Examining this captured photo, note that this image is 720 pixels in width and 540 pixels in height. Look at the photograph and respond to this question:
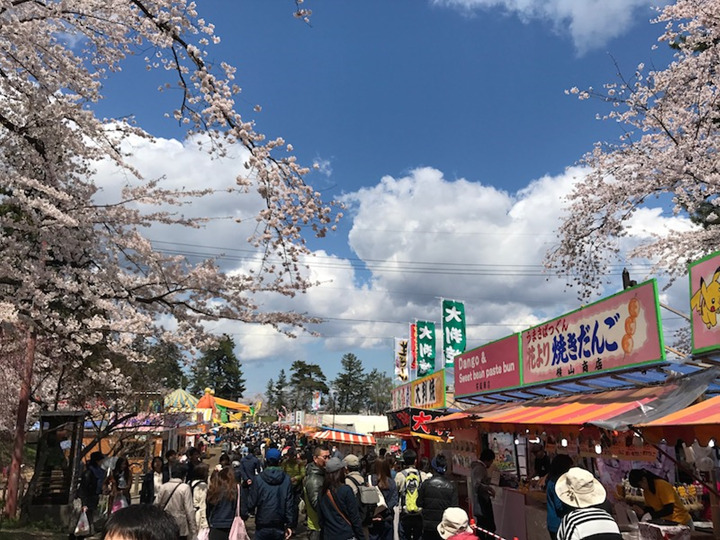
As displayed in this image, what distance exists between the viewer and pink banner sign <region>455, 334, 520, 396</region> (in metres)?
12.9

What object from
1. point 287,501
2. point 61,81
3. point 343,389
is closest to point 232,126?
point 61,81

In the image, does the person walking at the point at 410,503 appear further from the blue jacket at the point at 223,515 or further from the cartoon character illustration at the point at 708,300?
the cartoon character illustration at the point at 708,300

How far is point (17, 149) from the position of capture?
342 inches

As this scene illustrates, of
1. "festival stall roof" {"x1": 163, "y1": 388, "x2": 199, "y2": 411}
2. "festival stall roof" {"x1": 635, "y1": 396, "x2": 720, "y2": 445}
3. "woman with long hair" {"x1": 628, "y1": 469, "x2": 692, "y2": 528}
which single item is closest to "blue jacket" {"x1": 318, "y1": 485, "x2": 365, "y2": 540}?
"festival stall roof" {"x1": 635, "y1": 396, "x2": 720, "y2": 445}

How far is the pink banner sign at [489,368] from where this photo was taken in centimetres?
1293

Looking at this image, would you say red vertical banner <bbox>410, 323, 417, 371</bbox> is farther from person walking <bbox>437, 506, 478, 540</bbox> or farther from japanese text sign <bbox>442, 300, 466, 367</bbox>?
person walking <bbox>437, 506, 478, 540</bbox>

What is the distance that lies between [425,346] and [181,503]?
21.0 m

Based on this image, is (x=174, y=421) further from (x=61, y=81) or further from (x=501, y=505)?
(x=61, y=81)

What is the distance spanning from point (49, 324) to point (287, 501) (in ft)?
15.8

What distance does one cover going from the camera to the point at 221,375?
111 metres

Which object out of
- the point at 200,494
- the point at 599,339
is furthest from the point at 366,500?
the point at 599,339

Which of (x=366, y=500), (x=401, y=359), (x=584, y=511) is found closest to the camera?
(x=584, y=511)

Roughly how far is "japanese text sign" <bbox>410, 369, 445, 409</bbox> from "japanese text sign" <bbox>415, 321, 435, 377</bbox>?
13.3ft

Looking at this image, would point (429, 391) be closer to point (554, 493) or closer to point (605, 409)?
point (605, 409)
